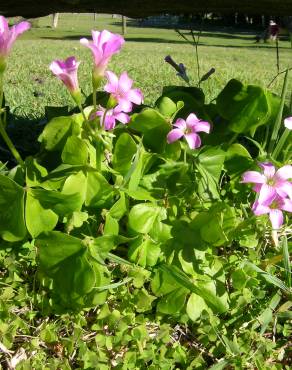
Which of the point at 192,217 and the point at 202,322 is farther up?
the point at 192,217

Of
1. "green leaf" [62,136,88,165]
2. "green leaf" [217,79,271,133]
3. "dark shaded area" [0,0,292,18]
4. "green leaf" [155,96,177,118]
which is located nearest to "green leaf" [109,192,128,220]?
"green leaf" [62,136,88,165]

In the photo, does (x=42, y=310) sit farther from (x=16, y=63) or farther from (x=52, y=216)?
(x=16, y=63)

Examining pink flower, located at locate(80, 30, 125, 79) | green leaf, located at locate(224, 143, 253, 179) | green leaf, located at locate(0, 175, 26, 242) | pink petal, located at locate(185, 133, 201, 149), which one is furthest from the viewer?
green leaf, located at locate(224, 143, 253, 179)

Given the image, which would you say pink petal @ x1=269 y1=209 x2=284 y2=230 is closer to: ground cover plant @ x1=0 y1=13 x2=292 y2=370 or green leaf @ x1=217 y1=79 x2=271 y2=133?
ground cover plant @ x1=0 y1=13 x2=292 y2=370

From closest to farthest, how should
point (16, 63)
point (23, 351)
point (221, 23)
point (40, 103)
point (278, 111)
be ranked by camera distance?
point (23, 351), point (278, 111), point (40, 103), point (16, 63), point (221, 23)

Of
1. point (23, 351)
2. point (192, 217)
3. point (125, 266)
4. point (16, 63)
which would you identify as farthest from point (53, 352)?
point (16, 63)

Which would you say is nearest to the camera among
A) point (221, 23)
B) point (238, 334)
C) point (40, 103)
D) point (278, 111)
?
point (238, 334)

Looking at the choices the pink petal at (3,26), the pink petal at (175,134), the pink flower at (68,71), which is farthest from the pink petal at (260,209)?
the pink petal at (3,26)
